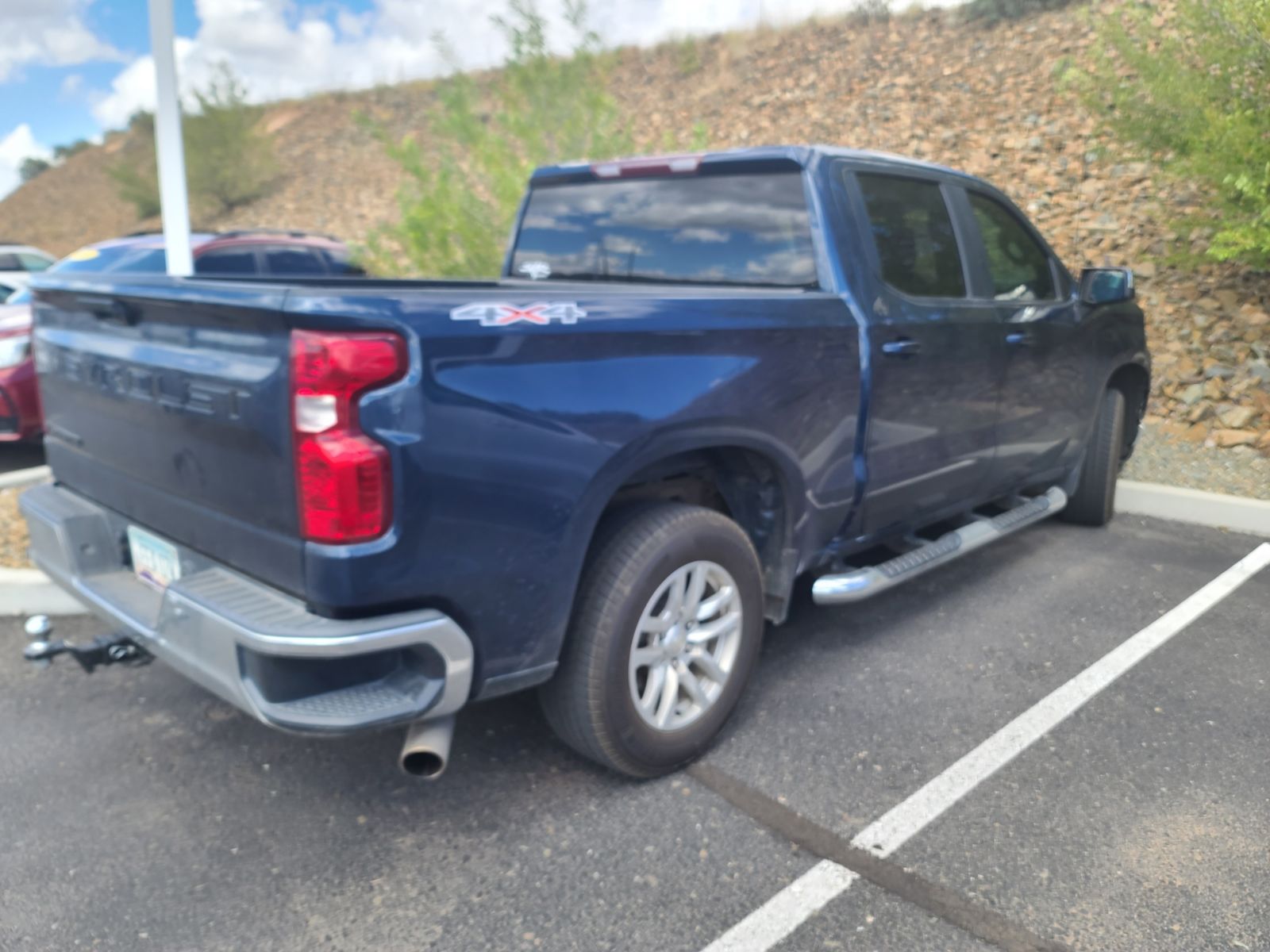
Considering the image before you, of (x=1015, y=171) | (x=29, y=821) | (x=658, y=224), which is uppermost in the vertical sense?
(x=1015, y=171)

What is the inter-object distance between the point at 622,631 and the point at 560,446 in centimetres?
59

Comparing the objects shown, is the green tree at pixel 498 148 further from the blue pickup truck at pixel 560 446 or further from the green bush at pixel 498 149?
the blue pickup truck at pixel 560 446

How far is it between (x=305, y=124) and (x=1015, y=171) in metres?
21.5

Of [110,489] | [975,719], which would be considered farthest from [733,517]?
[110,489]

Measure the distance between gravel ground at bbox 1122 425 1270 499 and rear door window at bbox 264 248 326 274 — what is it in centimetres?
679

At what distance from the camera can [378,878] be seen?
8.83 feet

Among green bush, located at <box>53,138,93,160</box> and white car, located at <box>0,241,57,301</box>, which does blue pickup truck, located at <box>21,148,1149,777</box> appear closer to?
white car, located at <box>0,241,57,301</box>

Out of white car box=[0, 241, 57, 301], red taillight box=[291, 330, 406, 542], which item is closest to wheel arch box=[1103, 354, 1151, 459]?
red taillight box=[291, 330, 406, 542]

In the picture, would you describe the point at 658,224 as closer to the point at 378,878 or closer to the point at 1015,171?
the point at 378,878

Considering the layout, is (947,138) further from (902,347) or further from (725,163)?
(902,347)

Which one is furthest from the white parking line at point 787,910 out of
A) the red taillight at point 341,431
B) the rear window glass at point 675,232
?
the rear window glass at point 675,232

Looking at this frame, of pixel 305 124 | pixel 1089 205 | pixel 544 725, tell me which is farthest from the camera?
pixel 305 124

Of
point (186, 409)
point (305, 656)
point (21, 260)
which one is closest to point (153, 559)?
point (186, 409)

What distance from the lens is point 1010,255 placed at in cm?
462
